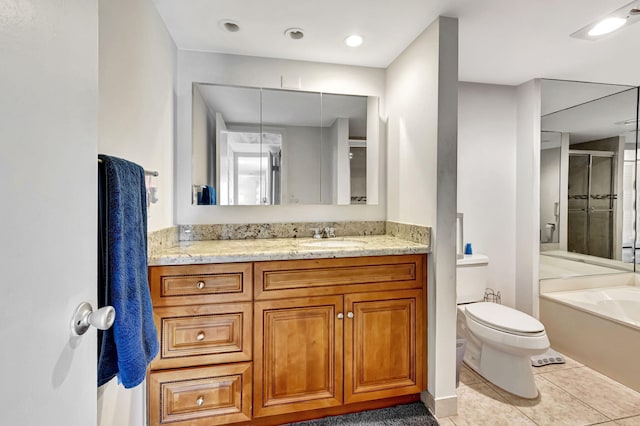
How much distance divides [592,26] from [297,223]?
2.13m

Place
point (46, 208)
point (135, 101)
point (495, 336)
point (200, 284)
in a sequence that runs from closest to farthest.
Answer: point (46, 208), point (135, 101), point (200, 284), point (495, 336)

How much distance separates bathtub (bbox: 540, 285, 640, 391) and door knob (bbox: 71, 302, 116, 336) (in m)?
2.81

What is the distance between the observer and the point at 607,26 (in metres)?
1.78

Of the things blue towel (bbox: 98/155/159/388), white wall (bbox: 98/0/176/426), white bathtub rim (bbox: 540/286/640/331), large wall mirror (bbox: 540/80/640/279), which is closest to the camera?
blue towel (bbox: 98/155/159/388)

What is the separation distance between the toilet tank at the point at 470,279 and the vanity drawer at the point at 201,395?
163 centimetres

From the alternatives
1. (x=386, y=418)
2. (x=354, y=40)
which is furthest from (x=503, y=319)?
(x=354, y=40)

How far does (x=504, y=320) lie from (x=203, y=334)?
1.85 m

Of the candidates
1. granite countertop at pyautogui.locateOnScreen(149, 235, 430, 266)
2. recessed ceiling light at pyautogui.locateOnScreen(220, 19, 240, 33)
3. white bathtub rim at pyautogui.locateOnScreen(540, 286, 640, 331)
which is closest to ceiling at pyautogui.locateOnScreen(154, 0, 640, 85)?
recessed ceiling light at pyautogui.locateOnScreen(220, 19, 240, 33)

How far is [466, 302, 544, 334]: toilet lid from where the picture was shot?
1.91m

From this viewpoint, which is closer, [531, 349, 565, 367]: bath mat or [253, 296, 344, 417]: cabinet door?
[253, 296, 344, 417]: cabinet door

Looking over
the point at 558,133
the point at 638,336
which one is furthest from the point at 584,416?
the point at 558,133

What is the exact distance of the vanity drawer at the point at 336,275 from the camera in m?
1.62

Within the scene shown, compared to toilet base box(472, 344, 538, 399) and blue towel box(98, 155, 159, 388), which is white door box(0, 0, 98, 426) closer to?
blue towel box(98, 155, 159, 388)

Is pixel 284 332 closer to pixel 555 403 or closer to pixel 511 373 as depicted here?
pixel 511 373
